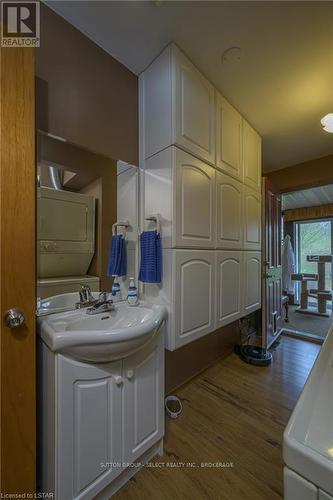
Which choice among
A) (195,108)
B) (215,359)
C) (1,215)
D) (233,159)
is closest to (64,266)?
(1,215)

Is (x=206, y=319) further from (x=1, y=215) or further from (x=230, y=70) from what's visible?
(x=230, y=70)

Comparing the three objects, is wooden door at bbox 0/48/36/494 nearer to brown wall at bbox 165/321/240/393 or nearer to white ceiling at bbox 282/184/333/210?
brown wall at bbox 165/321/240/393

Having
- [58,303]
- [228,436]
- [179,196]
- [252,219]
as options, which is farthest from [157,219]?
[228,436]

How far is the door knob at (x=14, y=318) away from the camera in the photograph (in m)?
0.81

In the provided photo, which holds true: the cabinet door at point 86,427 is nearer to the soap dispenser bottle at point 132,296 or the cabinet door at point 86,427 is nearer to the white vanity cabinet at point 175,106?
the soap dispenser bottle at point 132,296

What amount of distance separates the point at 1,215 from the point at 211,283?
1295 millimetres

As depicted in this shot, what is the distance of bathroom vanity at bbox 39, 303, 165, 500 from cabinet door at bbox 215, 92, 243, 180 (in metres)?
1.33

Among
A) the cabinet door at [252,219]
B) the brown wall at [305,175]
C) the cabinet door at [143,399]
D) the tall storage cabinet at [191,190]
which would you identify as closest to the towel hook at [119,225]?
the tall storage cabinet at [191,190]

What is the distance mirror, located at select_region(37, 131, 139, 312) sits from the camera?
110 cm

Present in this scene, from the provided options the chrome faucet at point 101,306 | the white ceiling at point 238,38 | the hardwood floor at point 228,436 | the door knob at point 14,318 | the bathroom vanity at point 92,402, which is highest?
the white ceiling at point 238,38

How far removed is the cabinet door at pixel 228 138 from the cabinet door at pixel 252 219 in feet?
0.83

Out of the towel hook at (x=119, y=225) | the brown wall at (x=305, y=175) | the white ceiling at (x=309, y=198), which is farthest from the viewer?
the white ceiling at (x=309, y=198)

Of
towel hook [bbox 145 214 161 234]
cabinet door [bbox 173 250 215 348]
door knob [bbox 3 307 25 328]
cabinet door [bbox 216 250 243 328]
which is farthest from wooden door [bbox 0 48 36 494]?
cabinet door [bbox 216 250 243 328]

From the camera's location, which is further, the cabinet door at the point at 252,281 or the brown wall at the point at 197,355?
the cabinet door at the point at 252,281
